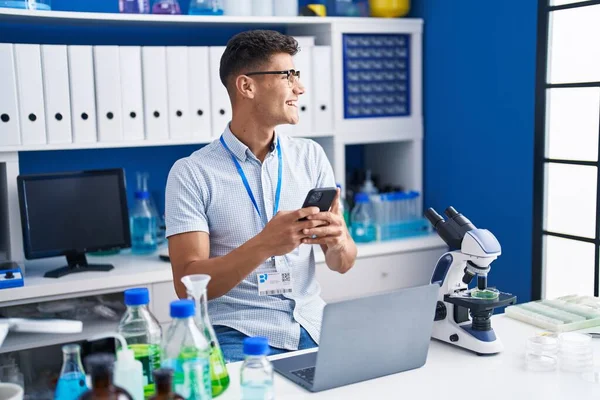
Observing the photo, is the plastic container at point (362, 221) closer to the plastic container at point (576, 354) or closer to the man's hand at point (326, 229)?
the man's hand at point (326, 229)

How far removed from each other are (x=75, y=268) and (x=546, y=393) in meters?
1.81

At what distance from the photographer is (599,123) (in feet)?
9.36

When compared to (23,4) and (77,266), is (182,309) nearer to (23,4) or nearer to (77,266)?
(77,266)

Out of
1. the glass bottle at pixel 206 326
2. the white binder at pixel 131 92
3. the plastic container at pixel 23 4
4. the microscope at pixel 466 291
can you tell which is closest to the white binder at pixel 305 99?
the white binder at pixel 131 92

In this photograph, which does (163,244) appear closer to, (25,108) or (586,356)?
(25,108)

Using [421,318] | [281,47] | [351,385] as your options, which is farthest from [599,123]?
[351,385]

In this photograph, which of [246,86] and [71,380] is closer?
[71,380]

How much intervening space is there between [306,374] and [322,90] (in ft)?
6.25

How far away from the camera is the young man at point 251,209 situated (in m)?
2.06

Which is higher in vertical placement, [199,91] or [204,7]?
[204,7]

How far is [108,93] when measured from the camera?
291 cm

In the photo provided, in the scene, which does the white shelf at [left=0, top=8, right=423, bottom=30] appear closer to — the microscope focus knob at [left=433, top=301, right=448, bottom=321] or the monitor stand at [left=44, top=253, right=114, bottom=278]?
the monitor stand at [left=44, top=253, right=114, bottom=278]

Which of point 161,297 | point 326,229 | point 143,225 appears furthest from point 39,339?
point 326,229

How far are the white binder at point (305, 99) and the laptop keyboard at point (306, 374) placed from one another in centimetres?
173
